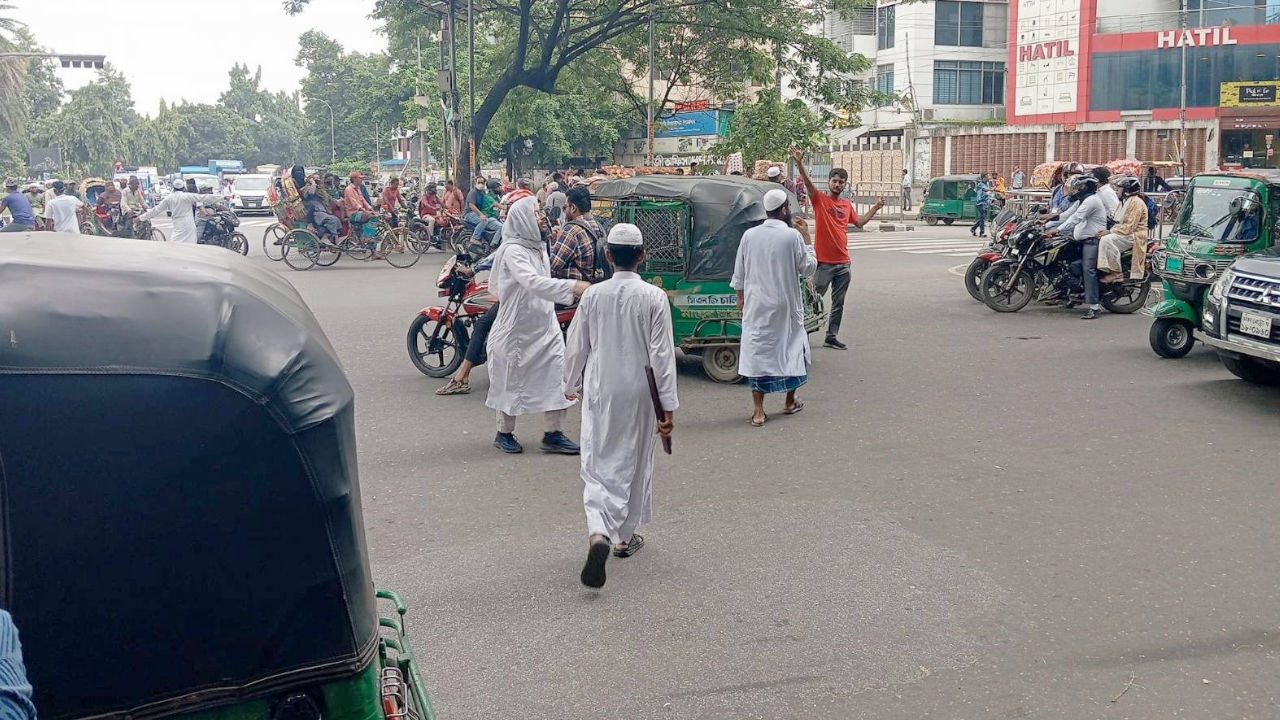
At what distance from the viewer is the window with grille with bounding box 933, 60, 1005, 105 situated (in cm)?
4703

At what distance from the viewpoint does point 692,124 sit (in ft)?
151

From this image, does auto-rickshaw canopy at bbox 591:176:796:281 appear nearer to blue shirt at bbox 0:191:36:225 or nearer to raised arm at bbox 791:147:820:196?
raised arm at bbox 791:147:820:196

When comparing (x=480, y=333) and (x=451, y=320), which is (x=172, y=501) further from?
(x=451, y=320)

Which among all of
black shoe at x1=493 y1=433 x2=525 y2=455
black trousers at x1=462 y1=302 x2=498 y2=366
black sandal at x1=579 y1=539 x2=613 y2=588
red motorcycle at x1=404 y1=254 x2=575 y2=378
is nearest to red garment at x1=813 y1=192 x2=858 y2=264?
red motorcycle at x1=404 y1=254 x2=575 y2=378

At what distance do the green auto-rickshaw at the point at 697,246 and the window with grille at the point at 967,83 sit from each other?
39464mm

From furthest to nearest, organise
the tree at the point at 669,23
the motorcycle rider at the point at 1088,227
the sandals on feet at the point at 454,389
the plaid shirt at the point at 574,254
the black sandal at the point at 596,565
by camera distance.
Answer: the tree at the point at 669,23 → the motorcycle rider at the point at 1088,227 → the sandals on feet at the point at 454,389 → the plaid shirt at the point at 574,254 → the black sandal at the point at 596,565

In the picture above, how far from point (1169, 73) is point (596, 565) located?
41.5 metres

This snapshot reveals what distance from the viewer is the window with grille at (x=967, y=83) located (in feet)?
154

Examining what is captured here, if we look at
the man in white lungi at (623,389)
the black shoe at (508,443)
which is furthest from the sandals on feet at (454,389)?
the man in white lungi at (623,389)

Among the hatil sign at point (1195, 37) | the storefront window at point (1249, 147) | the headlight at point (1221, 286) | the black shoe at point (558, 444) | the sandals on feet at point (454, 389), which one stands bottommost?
the black shoe at point (558, 444)

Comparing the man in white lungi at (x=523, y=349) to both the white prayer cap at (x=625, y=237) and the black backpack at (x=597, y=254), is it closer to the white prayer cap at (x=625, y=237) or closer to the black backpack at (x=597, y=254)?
the black backpack at (x=597, y=254)

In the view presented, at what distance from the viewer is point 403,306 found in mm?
15312

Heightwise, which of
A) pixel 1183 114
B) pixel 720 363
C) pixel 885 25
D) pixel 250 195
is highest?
pixel 885 25

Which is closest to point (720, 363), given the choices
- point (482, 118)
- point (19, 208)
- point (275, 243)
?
point (19, 208)
